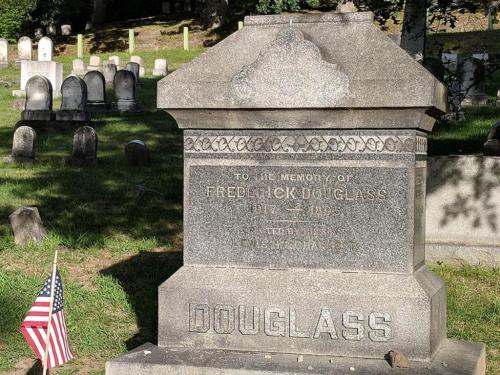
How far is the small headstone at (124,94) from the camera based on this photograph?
900 inches

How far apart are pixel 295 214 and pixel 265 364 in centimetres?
94

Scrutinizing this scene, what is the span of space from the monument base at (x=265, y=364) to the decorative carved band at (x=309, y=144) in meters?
1.26

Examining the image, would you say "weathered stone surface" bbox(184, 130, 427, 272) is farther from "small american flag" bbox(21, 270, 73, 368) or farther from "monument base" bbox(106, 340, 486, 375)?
"small american flag" bbox(21, 270, 73, 368)

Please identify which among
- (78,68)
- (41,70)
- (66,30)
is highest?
(41,70)

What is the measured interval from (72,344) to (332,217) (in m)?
2.62

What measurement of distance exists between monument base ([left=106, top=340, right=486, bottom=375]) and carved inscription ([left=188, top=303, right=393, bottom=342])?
0.13m

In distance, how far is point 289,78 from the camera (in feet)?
17.8

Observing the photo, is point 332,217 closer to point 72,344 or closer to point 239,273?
point 239,273

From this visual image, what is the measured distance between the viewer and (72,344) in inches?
275

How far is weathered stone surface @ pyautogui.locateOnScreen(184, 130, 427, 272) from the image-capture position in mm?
5410

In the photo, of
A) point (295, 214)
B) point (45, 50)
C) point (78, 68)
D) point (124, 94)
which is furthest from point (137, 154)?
point (78, 68)

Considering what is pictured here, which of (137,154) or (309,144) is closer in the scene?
(309,144)

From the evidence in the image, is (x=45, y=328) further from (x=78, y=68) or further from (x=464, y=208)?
(x=78, y=68)

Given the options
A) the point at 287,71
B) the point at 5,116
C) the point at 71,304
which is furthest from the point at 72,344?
the point at 5,116
